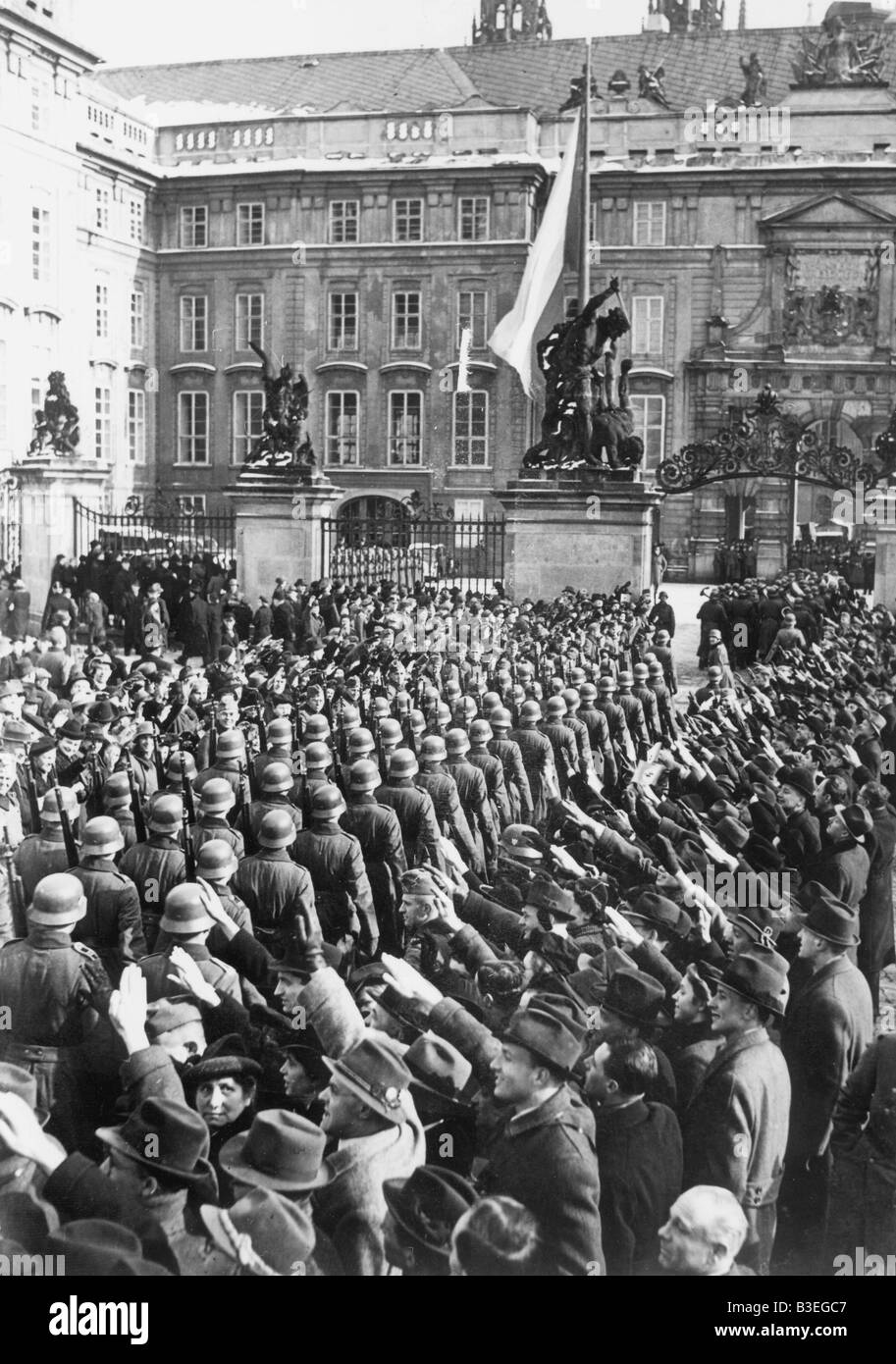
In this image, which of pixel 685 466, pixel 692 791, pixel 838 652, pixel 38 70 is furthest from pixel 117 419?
pixel 692 791

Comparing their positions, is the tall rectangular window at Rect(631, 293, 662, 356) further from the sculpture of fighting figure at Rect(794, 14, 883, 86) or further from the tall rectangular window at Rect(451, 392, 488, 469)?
the sculpture of fighting figure at Rect(794, 14, 883, 86)

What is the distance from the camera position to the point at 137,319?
43.5 metres

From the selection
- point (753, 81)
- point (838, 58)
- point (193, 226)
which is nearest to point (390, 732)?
point (838, 58)

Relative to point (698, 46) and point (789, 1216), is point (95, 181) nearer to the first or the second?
point (698, 46)

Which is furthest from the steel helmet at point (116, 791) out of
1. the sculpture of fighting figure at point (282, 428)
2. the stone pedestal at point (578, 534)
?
the sculpture of fighting figure at point (282, 428)

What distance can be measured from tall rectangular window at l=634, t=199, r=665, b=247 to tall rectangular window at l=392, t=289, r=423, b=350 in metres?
6.97

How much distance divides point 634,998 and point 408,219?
132 feet

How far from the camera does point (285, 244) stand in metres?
43.6

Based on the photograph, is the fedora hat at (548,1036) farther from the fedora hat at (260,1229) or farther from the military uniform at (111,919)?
the military uniform at (111,919)

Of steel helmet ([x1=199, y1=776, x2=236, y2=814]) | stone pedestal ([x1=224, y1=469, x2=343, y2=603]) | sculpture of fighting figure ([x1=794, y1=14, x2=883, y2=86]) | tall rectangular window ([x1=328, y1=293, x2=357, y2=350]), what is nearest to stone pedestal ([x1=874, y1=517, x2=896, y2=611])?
stone pedestal ([x1=224, y1=469, x2=343, y2=603])

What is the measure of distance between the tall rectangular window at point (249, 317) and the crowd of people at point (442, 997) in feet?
116

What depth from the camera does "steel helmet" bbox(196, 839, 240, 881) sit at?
7.38m
